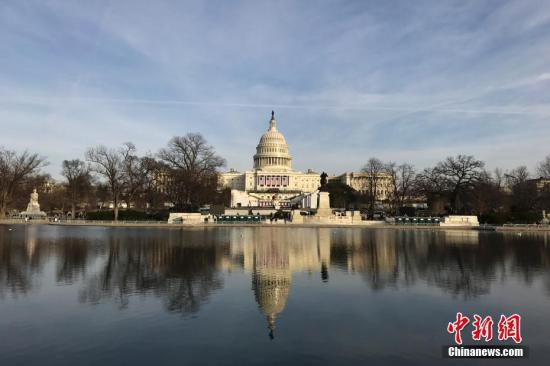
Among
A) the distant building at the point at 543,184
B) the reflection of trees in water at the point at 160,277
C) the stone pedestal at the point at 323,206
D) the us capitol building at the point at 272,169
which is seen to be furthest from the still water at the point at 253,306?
the us capitol building at the point at 272,169

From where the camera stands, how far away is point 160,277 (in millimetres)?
16469

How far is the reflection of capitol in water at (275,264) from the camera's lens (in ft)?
43.3

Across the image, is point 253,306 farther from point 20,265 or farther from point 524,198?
point 524,198

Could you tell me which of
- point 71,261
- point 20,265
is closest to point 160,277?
point 71,261

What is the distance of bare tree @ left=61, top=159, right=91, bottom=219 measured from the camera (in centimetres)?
7212

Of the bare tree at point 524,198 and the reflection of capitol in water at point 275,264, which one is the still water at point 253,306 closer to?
the reflection of capitol in water at point 275,264

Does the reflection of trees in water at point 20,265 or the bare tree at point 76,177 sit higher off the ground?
the bare tree at point 76,177

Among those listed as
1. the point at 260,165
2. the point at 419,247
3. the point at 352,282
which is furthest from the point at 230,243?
the point at 260,165

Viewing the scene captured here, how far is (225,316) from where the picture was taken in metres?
11.4

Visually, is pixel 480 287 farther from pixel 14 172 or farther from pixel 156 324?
pixel 14 172

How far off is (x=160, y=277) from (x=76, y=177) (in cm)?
6389

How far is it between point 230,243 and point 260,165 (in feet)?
363

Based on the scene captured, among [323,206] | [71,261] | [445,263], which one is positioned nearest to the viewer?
[71,261]

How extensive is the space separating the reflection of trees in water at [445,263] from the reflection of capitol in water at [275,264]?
115 centimetres
